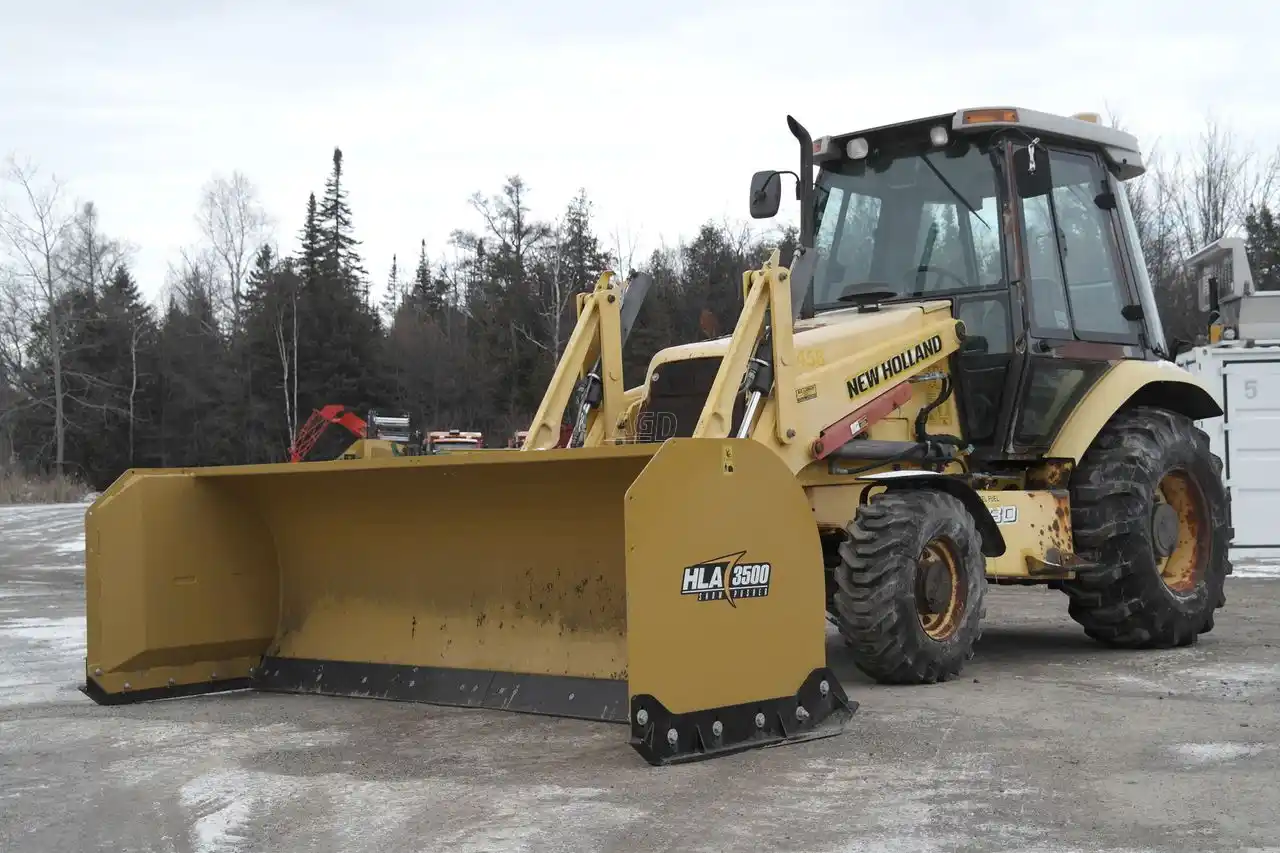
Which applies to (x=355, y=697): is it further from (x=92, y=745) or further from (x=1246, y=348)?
(x=1246, y=348)

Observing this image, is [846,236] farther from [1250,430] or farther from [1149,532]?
[1250,430]

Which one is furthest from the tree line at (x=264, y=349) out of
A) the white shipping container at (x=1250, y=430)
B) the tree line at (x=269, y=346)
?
the white shipping container at (x=1250, y=430)

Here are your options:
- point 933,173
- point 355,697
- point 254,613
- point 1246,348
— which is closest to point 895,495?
point 933,173

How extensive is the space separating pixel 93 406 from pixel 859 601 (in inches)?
1798

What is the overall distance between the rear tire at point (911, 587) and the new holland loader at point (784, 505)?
0.05 feet

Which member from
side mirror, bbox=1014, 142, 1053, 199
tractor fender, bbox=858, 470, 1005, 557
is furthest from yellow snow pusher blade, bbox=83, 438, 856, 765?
side mirror, bbox=1014, 142, 1053, 199

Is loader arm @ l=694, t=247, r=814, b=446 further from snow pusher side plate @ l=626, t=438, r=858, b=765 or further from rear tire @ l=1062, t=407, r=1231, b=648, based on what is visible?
rear tire @ l=1062, t=407, r=1231, b=648

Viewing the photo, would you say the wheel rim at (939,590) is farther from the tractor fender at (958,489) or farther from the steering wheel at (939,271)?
the steering wheel at (939,271)

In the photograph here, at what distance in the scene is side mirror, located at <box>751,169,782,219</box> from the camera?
262 inches

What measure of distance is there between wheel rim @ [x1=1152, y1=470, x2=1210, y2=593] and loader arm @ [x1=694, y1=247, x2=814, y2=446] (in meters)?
2.77

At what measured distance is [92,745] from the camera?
5453mm

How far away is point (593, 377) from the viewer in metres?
7.07

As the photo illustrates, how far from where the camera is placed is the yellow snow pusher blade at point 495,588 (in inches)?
189

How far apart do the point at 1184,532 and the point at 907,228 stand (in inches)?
95.2
